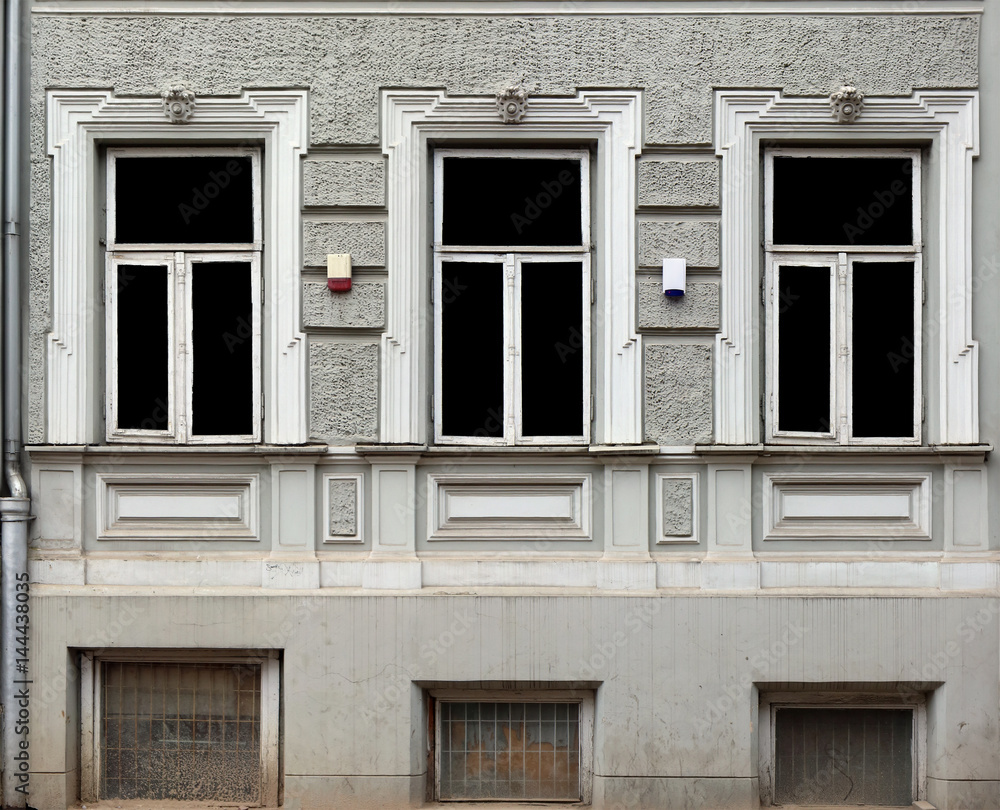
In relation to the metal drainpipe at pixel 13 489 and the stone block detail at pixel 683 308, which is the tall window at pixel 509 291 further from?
the metal drainpipe at pixel 13 489

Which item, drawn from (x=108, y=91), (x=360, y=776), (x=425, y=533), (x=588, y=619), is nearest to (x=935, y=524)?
(x=588, y=619)

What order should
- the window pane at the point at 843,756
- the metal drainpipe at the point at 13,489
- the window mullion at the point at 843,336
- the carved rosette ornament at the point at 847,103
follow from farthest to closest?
the window mullion at the point at 843,336
the window pane at the point at 843,756
the carved rosette ornament at the point at 847,103
the metal drainpipe at the point at 13,489

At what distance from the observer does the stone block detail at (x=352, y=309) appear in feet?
21.7

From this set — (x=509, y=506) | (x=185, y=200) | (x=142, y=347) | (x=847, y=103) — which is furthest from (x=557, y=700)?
(x=847, y=103)

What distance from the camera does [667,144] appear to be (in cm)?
665

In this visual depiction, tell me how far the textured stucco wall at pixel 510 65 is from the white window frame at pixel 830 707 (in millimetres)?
2829

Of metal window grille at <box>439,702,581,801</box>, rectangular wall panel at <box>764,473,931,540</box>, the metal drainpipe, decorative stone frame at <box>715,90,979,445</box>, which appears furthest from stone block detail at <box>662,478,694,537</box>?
the metal drainpipe

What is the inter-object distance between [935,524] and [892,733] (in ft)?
4.51

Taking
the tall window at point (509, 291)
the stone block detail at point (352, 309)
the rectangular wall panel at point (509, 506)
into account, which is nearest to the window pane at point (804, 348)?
the tall window at point (509, 291)

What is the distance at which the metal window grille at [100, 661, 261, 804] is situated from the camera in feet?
21.9

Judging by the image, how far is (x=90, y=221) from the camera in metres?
6.70

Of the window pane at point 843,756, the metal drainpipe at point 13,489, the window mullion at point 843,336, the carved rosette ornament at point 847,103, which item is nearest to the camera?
the metal drainpipe at point 13,489

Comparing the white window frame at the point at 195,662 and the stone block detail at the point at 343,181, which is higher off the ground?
the stone block detail at the point at 343,181

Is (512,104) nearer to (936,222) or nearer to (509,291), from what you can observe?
(509,291)
